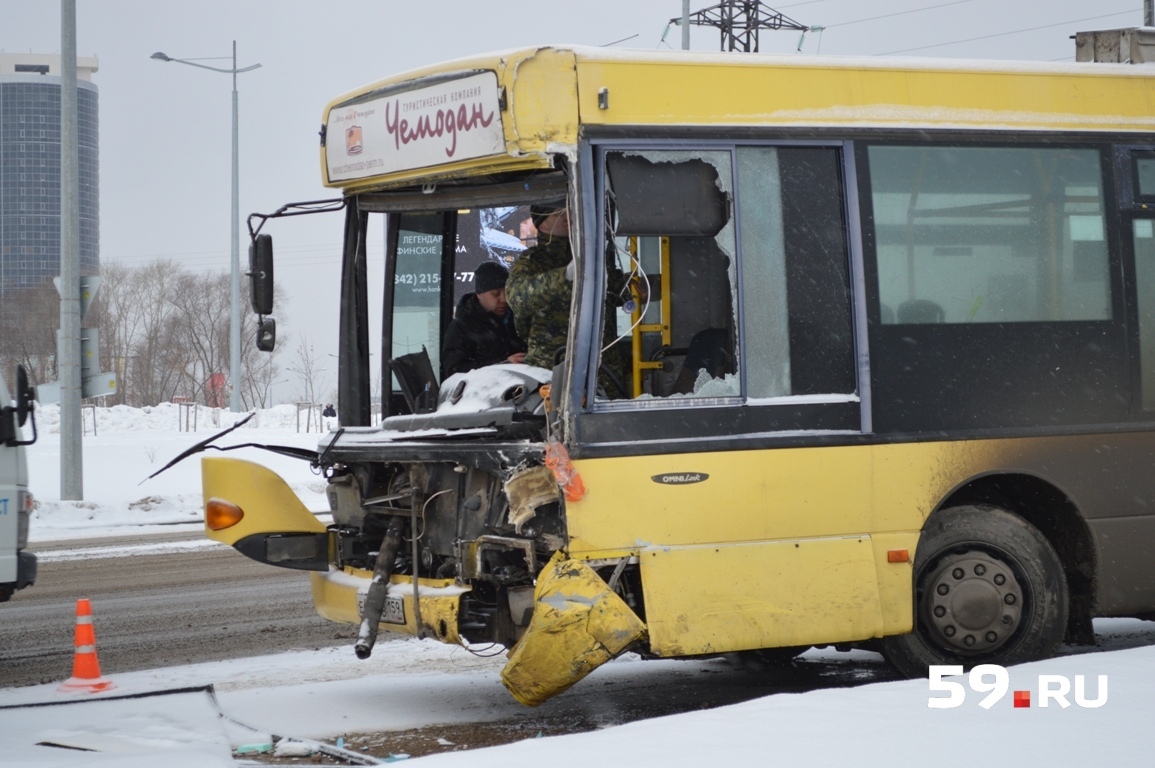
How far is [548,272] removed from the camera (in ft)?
23.9

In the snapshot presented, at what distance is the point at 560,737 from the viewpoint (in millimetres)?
5215

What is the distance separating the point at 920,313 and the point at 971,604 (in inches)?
59.5

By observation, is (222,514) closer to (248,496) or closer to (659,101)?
(248,496)

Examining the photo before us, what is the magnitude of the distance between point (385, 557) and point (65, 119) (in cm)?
1503

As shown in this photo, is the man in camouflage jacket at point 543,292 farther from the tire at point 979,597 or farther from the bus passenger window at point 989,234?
the tire at point 979,597

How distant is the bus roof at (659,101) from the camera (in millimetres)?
6254

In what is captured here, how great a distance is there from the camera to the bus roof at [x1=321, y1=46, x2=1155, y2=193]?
6254 mm

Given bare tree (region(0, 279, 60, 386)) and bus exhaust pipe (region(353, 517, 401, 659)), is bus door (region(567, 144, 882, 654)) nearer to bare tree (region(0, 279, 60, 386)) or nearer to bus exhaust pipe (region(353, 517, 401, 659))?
bus exhaust pipe (region(353, 517, 401, 659))

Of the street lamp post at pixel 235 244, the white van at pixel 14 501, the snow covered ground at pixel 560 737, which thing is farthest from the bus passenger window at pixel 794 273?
the street lamp post at pixel 235 244

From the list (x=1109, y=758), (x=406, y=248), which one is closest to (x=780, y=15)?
(x=406, y=248)

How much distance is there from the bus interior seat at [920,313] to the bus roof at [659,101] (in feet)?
2.96

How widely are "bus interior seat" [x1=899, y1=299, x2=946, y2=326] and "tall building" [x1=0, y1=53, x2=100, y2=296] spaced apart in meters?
140

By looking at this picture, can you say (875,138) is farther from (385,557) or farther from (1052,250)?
(385,557)

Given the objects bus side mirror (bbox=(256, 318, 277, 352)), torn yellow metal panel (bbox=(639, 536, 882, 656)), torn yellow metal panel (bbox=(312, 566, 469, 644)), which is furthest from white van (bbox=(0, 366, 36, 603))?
Answer: torn yellow metal panel (bbox=(639, 536, 882, 656))
